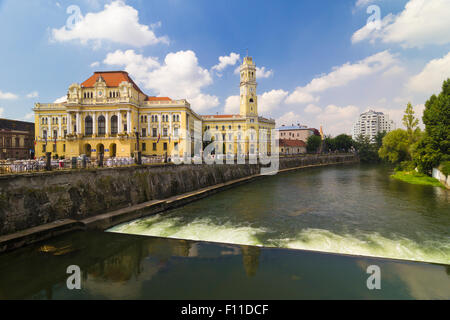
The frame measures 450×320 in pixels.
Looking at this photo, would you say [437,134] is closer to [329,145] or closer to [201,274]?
[201,274]

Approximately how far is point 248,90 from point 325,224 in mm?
70587

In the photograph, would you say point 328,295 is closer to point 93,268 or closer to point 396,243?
point 396,243

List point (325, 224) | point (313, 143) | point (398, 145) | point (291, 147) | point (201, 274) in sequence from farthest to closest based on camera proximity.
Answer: point (291, 147), point (313, 143), point (398, 145), point (325, 224), point (201, 274)

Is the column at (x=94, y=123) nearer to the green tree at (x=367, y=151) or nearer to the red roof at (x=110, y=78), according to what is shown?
the red roof at (x=110, y=78)

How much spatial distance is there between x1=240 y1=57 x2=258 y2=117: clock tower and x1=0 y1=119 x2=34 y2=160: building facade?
59.6 m

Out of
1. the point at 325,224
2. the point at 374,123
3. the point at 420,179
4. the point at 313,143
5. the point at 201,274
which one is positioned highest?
the point at 374,123

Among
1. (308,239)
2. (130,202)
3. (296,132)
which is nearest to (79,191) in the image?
(130,202)

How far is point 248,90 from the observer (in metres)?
79.8

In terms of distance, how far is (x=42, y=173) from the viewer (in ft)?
41.1

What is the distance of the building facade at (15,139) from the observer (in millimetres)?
48781

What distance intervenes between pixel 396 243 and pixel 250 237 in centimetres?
746

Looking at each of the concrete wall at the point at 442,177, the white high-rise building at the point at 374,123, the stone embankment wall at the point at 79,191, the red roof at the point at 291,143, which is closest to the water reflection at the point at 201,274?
the stone embankment wall at the point at 79,191

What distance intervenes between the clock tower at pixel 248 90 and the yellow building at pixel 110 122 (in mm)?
30387

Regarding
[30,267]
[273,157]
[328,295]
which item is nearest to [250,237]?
[328,295]
